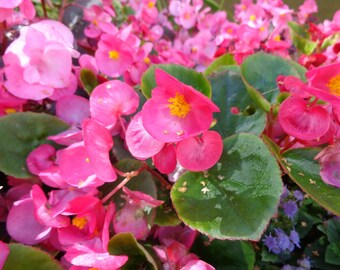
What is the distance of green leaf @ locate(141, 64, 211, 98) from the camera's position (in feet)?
1.67

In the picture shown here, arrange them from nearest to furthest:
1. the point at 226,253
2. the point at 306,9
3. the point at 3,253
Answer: the point at 3,253, the point at 226,253, the point at 306,9

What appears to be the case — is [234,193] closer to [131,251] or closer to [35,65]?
[131,251]

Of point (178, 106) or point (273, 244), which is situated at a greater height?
point (178, 106)

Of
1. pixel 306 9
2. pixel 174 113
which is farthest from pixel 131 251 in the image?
pixel 306 9

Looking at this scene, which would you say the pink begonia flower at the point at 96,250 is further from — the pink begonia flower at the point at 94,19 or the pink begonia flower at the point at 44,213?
the pink begonia flower at the point at 94,19

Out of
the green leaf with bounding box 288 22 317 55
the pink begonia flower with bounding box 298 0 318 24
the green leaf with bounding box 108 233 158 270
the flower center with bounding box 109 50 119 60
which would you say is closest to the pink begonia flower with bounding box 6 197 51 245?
the green leaf with bounding box 108 233 158 270

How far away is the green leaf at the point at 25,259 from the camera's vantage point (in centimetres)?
44

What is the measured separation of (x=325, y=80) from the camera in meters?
0.43

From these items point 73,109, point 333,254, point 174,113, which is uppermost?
point 174,113

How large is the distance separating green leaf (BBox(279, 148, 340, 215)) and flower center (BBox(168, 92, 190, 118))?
0.11 metres

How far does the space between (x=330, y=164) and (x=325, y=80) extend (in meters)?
0.09

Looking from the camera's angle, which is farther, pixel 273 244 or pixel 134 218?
pixel 273 244

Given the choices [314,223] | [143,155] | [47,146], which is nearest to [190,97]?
[143,155]

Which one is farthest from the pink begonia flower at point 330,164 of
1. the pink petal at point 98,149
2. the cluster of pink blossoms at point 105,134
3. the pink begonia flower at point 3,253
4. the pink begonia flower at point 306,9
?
the pink begonia flower at point 306,9
